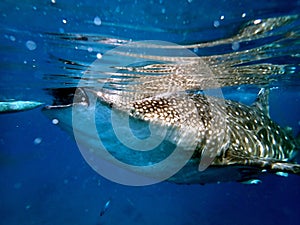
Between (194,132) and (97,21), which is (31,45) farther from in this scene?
(194,132)

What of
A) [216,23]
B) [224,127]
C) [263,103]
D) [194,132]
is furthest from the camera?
[263,103]

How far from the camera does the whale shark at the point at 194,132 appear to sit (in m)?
4.14

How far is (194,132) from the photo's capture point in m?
5.11

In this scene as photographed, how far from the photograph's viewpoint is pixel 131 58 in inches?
332

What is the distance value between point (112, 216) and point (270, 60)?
23.3 m

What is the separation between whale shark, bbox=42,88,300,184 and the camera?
4.14 meters

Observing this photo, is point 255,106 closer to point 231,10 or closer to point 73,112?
point 231,10

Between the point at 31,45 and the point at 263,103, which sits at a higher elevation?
the point at 31,45

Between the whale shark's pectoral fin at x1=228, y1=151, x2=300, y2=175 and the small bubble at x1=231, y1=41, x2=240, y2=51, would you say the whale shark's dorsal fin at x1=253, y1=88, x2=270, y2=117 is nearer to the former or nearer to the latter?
the small bubble at x1=231, y1=41, x2=240, y2=51

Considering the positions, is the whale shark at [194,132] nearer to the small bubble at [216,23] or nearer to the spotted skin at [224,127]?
the spotted skin at [224,127]

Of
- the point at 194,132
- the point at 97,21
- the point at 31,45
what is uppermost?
the point at 97,21

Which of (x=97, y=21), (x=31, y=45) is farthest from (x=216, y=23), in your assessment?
(x=31, y=45)

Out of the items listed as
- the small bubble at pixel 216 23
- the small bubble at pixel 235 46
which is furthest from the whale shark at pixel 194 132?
the small bubble at pixel 235 46

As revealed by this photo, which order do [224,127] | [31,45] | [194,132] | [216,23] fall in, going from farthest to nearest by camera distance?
[31,45] < [216,23] < [224,127] < [194,132]
